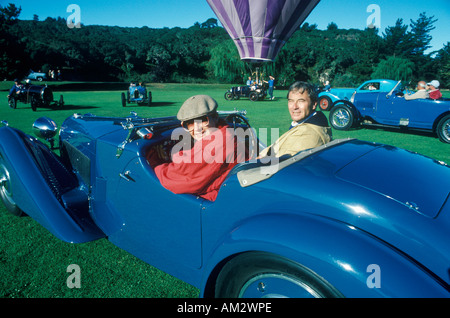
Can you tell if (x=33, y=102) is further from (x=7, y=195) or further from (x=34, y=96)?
(x=7, y=195)

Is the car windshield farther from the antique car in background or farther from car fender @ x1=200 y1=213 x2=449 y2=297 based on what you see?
the antique car in background

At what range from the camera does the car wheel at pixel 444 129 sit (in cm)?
794

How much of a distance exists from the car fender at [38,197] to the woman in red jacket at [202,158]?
1050 mm

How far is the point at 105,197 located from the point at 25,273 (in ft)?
3.08

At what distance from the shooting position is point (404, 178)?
4.89 ft

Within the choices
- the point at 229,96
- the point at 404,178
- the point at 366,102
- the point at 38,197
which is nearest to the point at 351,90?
the point at 366,102

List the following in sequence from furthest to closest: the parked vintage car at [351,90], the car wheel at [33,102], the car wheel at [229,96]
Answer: the car wheel at [229,96] → the car wheel at [33,102] → the parked vintage car at [351,90]

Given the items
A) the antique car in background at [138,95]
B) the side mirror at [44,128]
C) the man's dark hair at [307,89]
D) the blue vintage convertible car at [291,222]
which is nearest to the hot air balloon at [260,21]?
the man's dark hair at [307,89]

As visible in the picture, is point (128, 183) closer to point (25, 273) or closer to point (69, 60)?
point (25, 273)

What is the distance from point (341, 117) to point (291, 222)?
9454 mm

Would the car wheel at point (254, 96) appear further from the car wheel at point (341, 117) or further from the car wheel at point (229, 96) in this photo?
the car wheel at point (341, 117)

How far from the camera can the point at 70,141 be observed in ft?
10.1

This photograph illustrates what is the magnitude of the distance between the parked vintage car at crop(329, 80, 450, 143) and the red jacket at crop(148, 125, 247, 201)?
873 centimetres

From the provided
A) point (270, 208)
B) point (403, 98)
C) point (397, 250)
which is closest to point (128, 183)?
point (270, 208)
